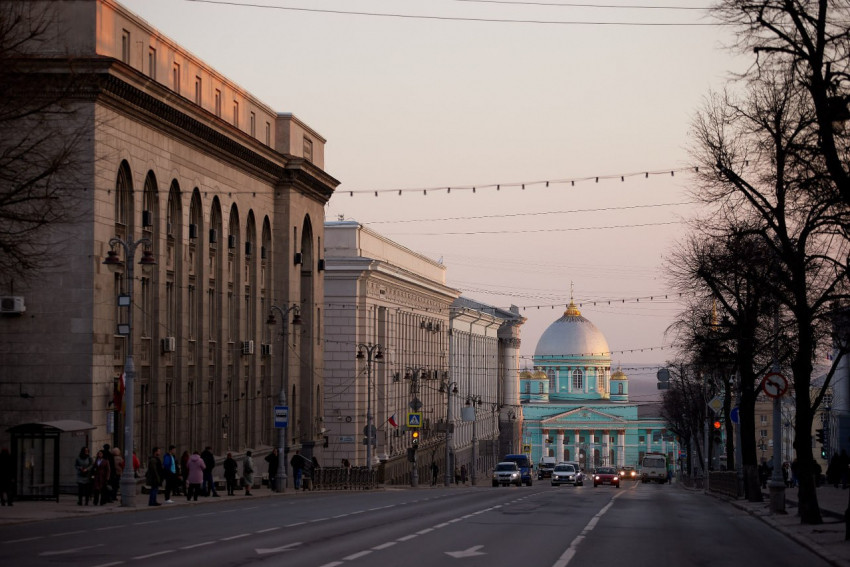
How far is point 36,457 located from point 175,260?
49.0ft

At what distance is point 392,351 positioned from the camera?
91.6 meters

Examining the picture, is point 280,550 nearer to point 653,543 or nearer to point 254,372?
point 653,543

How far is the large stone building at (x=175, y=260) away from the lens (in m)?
40.8

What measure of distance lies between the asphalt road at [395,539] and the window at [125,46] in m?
15.5

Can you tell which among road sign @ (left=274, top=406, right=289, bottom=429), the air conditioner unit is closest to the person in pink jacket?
the air conditioner unit

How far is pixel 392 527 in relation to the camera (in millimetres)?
27422

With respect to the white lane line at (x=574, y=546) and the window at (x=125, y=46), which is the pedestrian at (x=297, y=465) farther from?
the white lane line at (x=574, y=546)

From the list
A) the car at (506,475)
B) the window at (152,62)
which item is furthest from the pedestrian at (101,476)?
the car at (506,475)

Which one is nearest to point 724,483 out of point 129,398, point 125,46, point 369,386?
point 369,386

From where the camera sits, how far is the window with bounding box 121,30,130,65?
43.4m

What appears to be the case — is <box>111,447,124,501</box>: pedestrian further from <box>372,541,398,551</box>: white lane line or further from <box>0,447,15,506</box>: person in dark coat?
<box>372,541,398,551</box>: white lane line

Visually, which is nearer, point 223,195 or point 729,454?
point 223,195

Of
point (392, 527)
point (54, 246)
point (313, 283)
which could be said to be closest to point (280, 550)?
point (392, 527)

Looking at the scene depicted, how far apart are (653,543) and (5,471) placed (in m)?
16.5
